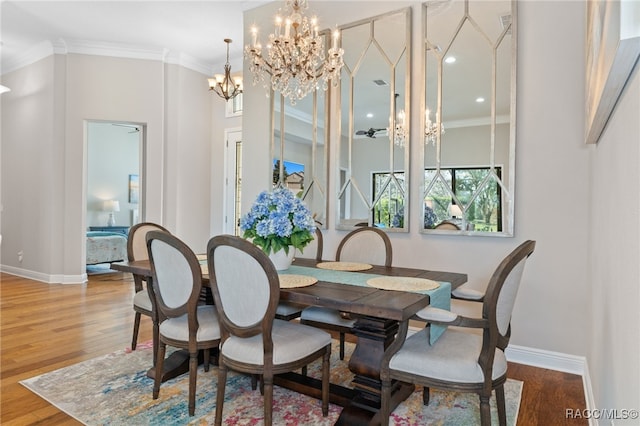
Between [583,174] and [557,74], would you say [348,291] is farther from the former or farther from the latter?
[557,74]

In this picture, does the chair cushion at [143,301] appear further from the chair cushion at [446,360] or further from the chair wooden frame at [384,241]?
the chair cushion at [446,360]

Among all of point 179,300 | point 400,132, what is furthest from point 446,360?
point 400,132

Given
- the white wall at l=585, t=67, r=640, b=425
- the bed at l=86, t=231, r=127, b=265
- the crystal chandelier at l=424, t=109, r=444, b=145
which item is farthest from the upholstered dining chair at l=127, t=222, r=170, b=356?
the bed at l=86, t=231, r=127, b=265

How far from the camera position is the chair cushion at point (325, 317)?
2457mm

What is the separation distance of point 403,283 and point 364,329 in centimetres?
34

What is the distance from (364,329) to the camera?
6.41ft

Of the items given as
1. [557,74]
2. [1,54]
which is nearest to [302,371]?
[557,74]

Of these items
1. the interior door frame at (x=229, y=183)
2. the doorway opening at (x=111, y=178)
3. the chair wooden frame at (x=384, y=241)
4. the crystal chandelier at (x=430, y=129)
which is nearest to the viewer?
the chair wooden frame at (x=384, y=241)

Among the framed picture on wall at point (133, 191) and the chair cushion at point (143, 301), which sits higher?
the framed picture on wall at point (133, 191)

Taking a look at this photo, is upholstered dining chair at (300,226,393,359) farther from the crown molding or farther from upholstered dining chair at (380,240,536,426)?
the crown molding

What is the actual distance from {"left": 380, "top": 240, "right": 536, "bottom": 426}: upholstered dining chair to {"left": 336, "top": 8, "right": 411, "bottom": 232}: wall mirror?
1.65 m

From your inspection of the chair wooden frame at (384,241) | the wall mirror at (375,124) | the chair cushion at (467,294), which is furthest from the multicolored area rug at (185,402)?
the wall mirror at (375,124)

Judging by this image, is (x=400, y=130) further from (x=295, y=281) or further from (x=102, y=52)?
(x=102, y=52)

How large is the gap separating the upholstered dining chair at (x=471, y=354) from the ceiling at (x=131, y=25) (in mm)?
3878
